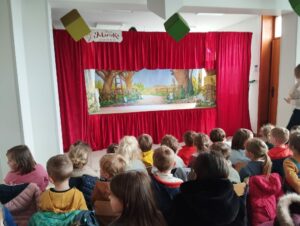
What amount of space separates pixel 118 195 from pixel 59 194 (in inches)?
17.5

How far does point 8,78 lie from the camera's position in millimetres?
2424

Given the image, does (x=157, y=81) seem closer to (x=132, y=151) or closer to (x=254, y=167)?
(x=132, y=151)

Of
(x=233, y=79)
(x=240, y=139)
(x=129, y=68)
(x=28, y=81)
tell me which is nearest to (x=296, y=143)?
(x=240, y=139)

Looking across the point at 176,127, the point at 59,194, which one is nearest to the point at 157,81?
the point at 176,127

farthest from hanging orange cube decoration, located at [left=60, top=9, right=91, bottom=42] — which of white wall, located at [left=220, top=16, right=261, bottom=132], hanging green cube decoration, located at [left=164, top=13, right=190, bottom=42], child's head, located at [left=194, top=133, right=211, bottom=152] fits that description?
white wall, located at [left=220, top=16, right=261, bottom=132]

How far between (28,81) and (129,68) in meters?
2.01

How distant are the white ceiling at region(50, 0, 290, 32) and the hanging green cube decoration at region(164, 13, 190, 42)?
3.14ft

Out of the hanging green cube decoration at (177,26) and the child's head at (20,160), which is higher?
the hanging green cube decoration at (177,26)

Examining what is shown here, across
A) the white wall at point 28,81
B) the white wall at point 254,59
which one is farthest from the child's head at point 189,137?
the white wall at point 254,59

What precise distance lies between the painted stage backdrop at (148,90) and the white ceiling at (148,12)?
45.1 inches

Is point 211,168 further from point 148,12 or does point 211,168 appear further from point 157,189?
point 148,12

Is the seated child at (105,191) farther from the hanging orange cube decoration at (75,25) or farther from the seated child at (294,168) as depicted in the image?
the hanging orange cube decoration at (75,25)

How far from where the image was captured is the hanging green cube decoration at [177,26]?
8.12ft

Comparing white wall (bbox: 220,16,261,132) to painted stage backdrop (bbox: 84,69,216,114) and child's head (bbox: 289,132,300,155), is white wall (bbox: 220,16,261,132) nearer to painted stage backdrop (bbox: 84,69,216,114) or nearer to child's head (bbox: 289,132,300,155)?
painted stage backdrop (bbox: 84,69,216,114)
